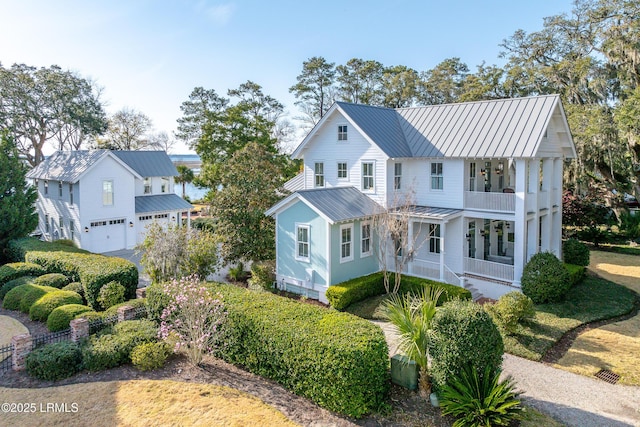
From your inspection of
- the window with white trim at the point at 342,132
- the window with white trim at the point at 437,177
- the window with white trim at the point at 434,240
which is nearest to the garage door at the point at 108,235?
the window with white trim at the point at 342,132

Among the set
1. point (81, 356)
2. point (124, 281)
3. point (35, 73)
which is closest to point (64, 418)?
point (81, 356)

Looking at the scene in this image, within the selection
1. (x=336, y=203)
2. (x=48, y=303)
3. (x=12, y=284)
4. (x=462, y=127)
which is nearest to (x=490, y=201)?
(x=462, y=127)

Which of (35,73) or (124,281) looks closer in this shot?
(124,281)

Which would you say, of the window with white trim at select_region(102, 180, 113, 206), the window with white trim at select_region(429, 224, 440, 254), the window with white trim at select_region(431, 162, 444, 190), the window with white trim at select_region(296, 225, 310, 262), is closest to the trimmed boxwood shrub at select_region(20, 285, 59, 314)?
the window with white trim at select_region(296, 225, 310, 262)

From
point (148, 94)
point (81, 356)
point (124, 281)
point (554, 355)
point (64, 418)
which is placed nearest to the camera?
point (64, 418)

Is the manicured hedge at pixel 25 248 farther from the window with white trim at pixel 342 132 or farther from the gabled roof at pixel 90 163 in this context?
the window with white trim at pixel 342 132

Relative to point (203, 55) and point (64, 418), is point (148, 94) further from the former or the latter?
point (64, 418)
